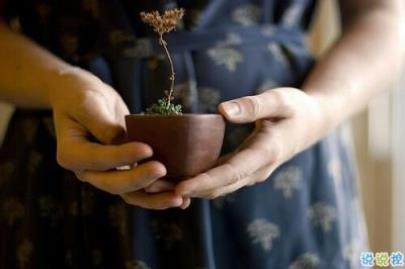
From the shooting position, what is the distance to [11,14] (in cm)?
54

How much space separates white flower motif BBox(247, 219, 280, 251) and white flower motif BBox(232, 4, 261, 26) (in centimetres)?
18

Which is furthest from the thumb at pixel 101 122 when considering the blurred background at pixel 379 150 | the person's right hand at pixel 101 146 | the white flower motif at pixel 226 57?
the blurred background at pixel 379 150

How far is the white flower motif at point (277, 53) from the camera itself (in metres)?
0.49

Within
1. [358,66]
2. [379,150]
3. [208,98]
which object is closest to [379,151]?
[379,150]

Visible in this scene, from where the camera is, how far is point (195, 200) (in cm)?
44

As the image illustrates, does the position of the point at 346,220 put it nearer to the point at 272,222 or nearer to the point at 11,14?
the point at 272,222

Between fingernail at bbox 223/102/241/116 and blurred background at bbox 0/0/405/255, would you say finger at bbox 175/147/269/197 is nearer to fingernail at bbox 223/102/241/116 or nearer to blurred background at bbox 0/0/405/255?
fingernail at bbox 223/102/241/116

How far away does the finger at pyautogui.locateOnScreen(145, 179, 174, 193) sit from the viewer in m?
0.34

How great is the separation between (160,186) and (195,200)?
105 millimetres

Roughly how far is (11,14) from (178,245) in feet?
0.92

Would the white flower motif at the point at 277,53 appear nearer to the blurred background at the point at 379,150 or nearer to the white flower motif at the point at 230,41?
the white flower motif at the point at 230,41

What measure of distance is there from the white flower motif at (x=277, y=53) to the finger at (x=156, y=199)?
0.20 metres

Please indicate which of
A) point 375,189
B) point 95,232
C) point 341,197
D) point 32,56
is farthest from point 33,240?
point 375,189

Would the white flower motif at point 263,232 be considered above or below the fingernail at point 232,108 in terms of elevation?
below
